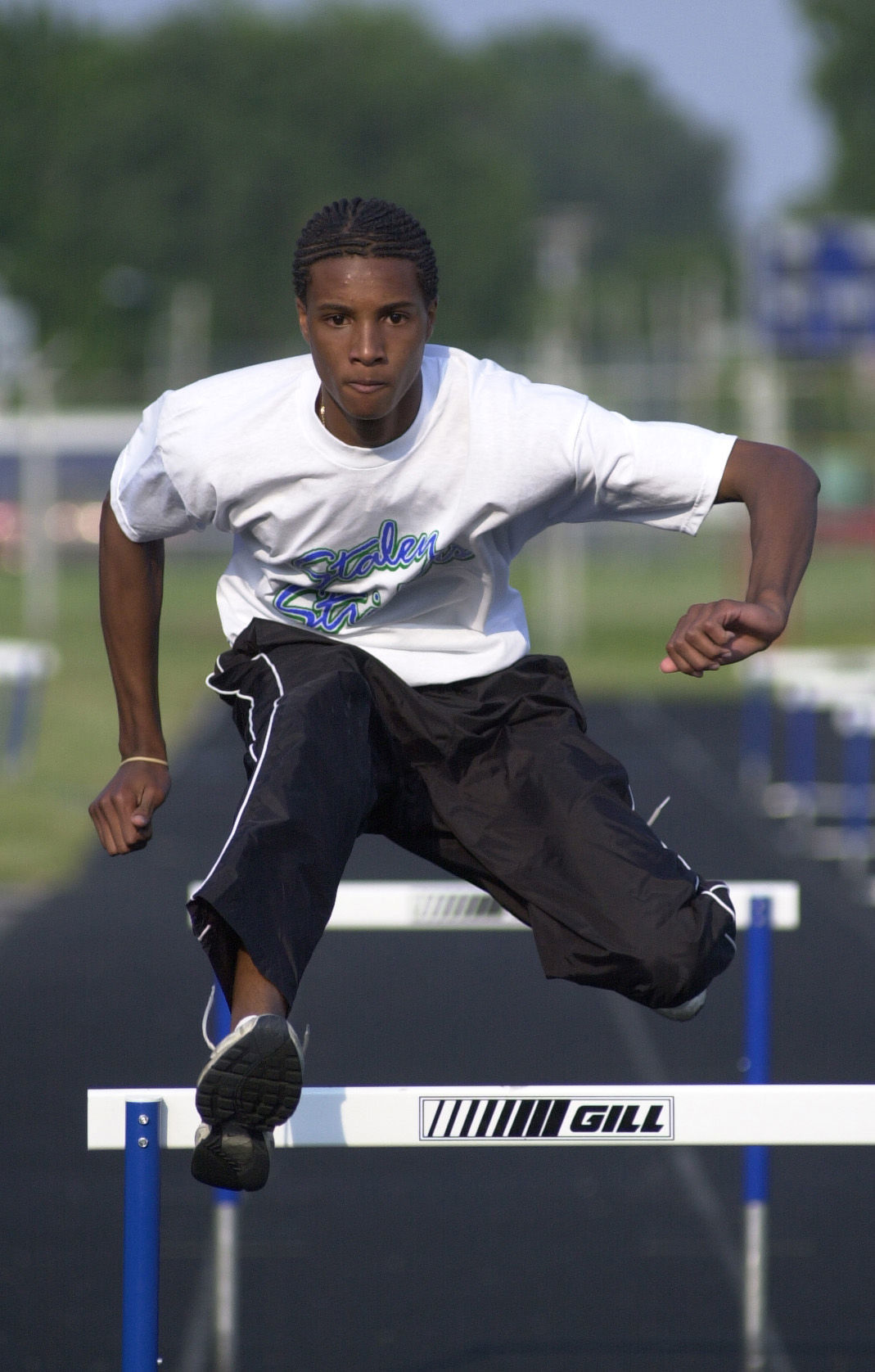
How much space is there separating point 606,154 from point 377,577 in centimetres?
9720

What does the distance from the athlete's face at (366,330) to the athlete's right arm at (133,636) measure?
474 mm

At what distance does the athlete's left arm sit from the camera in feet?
8.27

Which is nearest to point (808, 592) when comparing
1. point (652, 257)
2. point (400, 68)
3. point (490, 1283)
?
point (490, 1283)

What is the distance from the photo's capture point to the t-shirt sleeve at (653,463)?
2.96 meters

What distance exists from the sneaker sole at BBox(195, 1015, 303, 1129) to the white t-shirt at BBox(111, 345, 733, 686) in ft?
2.60

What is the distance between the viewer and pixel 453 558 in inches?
121

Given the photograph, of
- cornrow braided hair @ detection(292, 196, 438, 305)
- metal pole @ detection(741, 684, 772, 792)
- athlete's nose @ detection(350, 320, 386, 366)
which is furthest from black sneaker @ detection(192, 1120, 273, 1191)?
metal pole @ detection(741, 684, 772, 792)

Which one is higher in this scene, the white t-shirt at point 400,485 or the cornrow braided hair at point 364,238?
the cornrow braided hair at point 364,238

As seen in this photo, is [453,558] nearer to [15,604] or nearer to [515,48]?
[15,604]

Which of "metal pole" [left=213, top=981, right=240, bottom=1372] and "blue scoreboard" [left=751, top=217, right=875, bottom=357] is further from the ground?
"blue scoreboard" [left=751, top=217, right=875, bottom=357]

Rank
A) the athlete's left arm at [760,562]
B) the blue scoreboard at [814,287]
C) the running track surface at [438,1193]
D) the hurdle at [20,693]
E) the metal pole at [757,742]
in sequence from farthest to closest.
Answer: the blue scoreboard at [814,287] → the metal pole at [757,742] → the hurdle at [20,693] → the running track surface at [438,1193] → the athlete's left arm at [760,562]

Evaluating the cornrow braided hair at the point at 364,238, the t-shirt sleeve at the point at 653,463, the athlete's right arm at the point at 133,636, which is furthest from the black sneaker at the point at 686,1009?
the cornrow braided hair at the point at 364,238

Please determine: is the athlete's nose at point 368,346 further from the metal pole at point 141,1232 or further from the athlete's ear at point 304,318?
the metal pole at point 141,1232

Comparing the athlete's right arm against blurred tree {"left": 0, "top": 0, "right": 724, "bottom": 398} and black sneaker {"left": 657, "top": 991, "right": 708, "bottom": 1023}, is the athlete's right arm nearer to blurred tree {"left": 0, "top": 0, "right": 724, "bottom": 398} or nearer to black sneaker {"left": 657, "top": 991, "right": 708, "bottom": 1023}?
black sneaker {"left": 657, "top": 991, "right": 708, "bottom": 1023}
